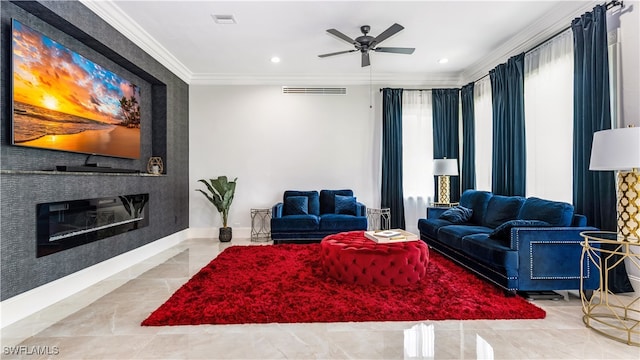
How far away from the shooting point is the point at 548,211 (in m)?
3.00

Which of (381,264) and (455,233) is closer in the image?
(381,264)

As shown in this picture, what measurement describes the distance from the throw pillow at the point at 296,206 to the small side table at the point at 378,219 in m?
1.30

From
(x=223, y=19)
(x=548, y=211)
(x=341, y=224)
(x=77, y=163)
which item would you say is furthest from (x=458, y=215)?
(x=77, y=163)

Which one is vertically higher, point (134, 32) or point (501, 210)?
point (134, 32)

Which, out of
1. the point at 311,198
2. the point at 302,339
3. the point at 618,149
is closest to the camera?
the point at 302,339

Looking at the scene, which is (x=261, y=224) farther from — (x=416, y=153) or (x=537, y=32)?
(x=537, y=32)

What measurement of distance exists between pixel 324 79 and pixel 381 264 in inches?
158

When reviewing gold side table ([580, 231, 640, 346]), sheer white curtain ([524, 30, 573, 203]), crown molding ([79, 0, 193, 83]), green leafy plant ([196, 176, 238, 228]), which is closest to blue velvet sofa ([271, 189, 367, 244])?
green leafy plant ([196, 176, 238, 228])

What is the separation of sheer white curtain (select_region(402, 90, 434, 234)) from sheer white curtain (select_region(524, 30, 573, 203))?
1870mm

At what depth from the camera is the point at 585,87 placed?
3039 mm

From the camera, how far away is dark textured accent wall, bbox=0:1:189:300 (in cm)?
237

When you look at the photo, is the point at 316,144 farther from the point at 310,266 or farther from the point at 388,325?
the point at 388,325

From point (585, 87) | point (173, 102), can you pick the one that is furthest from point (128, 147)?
point (585, 87)

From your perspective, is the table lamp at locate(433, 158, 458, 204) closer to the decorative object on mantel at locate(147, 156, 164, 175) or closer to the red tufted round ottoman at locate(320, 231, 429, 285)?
the red tufted round ottoman at locate(320, 231, 429, 285)
